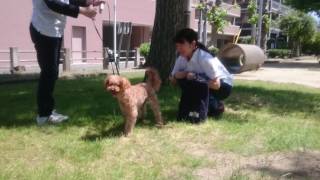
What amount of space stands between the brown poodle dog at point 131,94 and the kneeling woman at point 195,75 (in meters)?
0.38

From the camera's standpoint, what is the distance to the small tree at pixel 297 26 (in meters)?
46.8

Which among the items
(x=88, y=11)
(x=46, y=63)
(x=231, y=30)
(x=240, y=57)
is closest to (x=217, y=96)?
(x=88, y=11)

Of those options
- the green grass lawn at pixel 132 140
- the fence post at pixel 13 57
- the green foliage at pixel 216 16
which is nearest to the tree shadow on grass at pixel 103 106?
the green grass lawn at pixel 132 140

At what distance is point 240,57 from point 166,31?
36.1 ft

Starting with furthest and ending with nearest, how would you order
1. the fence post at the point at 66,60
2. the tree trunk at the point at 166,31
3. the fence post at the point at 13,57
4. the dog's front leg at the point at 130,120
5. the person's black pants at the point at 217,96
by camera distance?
1. the fence post at the point at 66,60
2. the fence post at the point at 13,57
3. the tree trunk at the point at 166,31
4. the person's black pants at the point at 217,96
5. the dog's front leg at the point at 130,120

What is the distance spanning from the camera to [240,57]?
62.7 ft

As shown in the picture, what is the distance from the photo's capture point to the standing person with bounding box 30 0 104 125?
512 cm

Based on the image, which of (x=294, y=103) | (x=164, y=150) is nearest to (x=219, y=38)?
(x=294, y=103)

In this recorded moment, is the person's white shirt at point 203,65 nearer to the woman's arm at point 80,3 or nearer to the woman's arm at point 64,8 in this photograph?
the woman's arm at point 80,3

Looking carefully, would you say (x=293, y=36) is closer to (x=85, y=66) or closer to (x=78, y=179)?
(x=85, y=66)

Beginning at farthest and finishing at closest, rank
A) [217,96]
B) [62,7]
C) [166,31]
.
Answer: [166,31] → [217,96] → [62,7]

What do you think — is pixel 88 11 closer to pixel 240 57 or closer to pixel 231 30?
pixel 240 57

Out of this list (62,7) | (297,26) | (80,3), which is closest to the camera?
(62,7)

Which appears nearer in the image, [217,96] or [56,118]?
[56,118]
